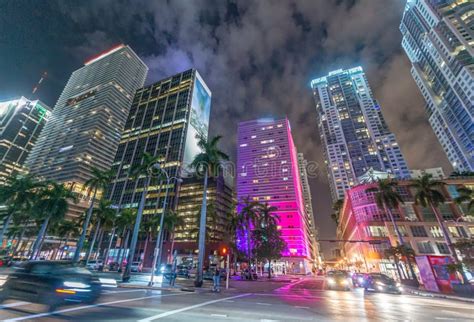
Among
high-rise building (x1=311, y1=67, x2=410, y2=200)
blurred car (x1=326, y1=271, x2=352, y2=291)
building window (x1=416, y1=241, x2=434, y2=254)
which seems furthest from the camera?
high-rise building (x1=311, y1=67, x2=410, y2=200)

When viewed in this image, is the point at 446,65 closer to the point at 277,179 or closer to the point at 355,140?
the point at 355,140

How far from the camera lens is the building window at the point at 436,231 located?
56125 millimetres

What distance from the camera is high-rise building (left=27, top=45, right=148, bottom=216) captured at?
140250 mm

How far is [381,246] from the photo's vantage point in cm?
6212

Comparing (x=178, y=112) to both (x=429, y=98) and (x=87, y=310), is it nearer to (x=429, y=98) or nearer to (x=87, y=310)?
(x=87, y=310)

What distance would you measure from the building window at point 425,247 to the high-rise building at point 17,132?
240 m

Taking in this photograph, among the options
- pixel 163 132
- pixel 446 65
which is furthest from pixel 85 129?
pixel 446 65

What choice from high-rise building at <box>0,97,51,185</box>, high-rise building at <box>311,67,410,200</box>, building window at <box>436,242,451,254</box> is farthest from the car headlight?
high-rise building at <box>0,97,51,185</box>

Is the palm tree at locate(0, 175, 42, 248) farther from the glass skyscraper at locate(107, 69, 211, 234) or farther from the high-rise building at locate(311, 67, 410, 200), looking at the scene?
the high-rise building at locate(311, 67, 410, 200)

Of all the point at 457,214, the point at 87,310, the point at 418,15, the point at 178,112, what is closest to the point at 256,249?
the point at 87,310

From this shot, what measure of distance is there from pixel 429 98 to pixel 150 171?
181556 mm

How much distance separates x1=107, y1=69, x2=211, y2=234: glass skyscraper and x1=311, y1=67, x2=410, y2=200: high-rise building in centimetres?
11222

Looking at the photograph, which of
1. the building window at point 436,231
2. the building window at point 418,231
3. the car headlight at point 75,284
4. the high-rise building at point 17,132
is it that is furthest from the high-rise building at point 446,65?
the high-rise building at point 17,132

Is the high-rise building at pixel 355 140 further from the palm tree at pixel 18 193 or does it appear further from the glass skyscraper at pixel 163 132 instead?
the palm tree at pixel 18 193
